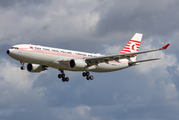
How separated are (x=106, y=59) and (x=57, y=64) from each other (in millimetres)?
9897

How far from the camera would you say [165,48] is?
2267 inches

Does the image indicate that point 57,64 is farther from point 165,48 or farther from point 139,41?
point 139,41

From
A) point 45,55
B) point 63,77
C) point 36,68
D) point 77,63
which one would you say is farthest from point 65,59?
point 63,77

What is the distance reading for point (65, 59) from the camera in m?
64.4

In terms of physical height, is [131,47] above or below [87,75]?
above

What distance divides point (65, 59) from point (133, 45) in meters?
22.2

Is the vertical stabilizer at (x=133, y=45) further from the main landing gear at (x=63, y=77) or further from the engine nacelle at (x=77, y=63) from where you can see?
the engine nacelle at (x=77, y=63)

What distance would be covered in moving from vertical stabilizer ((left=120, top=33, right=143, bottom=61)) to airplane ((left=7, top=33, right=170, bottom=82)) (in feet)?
16.8

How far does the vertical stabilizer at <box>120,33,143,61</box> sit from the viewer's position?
7894 cm

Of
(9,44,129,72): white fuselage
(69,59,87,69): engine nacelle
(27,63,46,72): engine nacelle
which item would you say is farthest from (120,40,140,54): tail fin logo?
(27,63,46,72): engine nacelle

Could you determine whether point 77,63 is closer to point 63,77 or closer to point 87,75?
point 87,75

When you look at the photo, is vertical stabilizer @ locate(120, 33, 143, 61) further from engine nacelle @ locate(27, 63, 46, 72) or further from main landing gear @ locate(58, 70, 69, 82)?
engine nacelle @ locate(27, 63, 46, 72)

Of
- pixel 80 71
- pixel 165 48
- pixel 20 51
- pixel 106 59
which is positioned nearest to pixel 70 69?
pixel 80 71

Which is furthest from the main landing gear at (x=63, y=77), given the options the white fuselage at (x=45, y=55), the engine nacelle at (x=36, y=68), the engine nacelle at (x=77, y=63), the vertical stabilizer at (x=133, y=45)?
the vertical stabilizer at (x=133, y=45)
